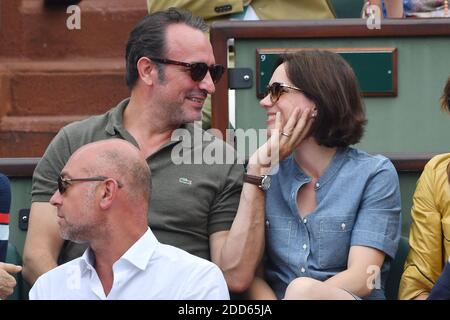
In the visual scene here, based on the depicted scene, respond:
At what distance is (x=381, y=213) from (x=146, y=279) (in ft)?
3.51

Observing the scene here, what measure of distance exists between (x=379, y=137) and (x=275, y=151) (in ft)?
3.15

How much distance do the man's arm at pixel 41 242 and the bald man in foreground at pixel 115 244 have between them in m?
0.59

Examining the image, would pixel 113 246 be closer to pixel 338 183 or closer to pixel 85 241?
pixel 85 241

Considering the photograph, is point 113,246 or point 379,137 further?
point 379,137

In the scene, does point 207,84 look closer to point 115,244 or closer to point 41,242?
point 41,242

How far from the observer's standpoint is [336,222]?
4.84 metres

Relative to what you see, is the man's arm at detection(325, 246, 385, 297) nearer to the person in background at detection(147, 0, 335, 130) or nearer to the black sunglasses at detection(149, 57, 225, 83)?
the black sunglasses at detection(149, 57, 225, 83)

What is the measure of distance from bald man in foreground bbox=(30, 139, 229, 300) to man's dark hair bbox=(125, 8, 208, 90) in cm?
111

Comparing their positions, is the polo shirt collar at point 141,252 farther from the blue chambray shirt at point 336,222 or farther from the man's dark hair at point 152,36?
the man's dark hair at point 152,36

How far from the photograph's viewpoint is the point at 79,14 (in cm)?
714

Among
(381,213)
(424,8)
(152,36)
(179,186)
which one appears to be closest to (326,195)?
(381,213)

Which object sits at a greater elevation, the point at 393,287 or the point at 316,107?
the point at 316,107
